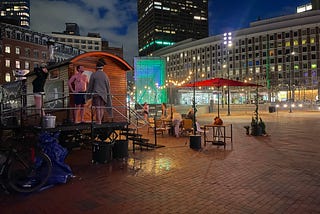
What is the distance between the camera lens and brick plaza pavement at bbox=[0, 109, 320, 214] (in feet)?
15.2

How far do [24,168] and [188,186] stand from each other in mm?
3723

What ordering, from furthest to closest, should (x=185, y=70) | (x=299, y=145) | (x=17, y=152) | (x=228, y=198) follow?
1. (x=185, y=70)
2. (x=299, y=145)
3. (x=17, y=152)
4. (x=228, y=198)

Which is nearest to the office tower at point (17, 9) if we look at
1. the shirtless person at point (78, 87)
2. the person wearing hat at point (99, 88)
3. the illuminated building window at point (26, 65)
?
the illuminated building window at point (26, 65)

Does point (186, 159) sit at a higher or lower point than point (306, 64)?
lower

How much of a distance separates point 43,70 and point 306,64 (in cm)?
8761

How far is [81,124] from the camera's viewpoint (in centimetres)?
826

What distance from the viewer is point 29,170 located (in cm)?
577

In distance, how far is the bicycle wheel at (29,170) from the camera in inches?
218

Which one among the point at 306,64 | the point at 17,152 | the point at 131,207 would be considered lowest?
the point at 131,207

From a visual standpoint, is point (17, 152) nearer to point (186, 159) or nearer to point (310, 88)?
point (186, 159)

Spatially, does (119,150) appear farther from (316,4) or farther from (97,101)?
(316,4)

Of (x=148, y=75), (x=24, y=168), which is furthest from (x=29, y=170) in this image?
(x=148, y=75)

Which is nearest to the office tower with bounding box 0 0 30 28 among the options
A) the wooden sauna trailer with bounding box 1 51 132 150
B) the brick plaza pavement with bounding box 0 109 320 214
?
the wooden sauna trailer with bounding box 1 51 132 150

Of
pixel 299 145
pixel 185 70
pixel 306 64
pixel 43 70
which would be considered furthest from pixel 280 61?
pixel 43 70
